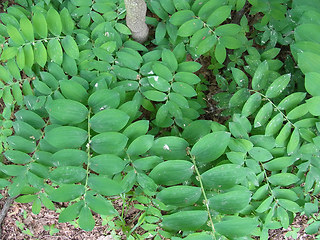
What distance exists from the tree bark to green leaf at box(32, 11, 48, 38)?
47 centimetres

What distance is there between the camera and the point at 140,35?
1.85 m

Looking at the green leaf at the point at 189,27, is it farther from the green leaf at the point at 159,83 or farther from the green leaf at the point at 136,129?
the green leaf at the point at 136,129

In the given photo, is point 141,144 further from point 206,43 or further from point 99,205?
point 206,43

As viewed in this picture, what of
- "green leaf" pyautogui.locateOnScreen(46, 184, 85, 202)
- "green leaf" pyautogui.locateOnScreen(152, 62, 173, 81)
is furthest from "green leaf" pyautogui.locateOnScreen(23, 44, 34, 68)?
"green leaf" pyautogui.locateOnScreen(46, 184, 85, 202)

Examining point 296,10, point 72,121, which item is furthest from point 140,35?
point 296,10

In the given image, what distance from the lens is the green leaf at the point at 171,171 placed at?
1.23 meters

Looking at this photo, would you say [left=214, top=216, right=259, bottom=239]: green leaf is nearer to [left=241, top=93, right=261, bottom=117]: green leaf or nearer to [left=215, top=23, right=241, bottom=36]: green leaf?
[left=241, top=93, right=261, bottom=117]: green leaf

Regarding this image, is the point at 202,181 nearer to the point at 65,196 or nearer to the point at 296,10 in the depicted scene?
the point at 65,196

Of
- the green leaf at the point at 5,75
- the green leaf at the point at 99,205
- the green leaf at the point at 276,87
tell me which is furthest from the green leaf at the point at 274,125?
the green leaf at the point at 5,75

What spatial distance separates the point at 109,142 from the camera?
4.18 ft

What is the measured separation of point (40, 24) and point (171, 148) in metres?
1.01

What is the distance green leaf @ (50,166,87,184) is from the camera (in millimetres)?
1238

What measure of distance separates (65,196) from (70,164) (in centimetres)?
14

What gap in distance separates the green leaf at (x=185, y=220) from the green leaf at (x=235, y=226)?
61 mm
